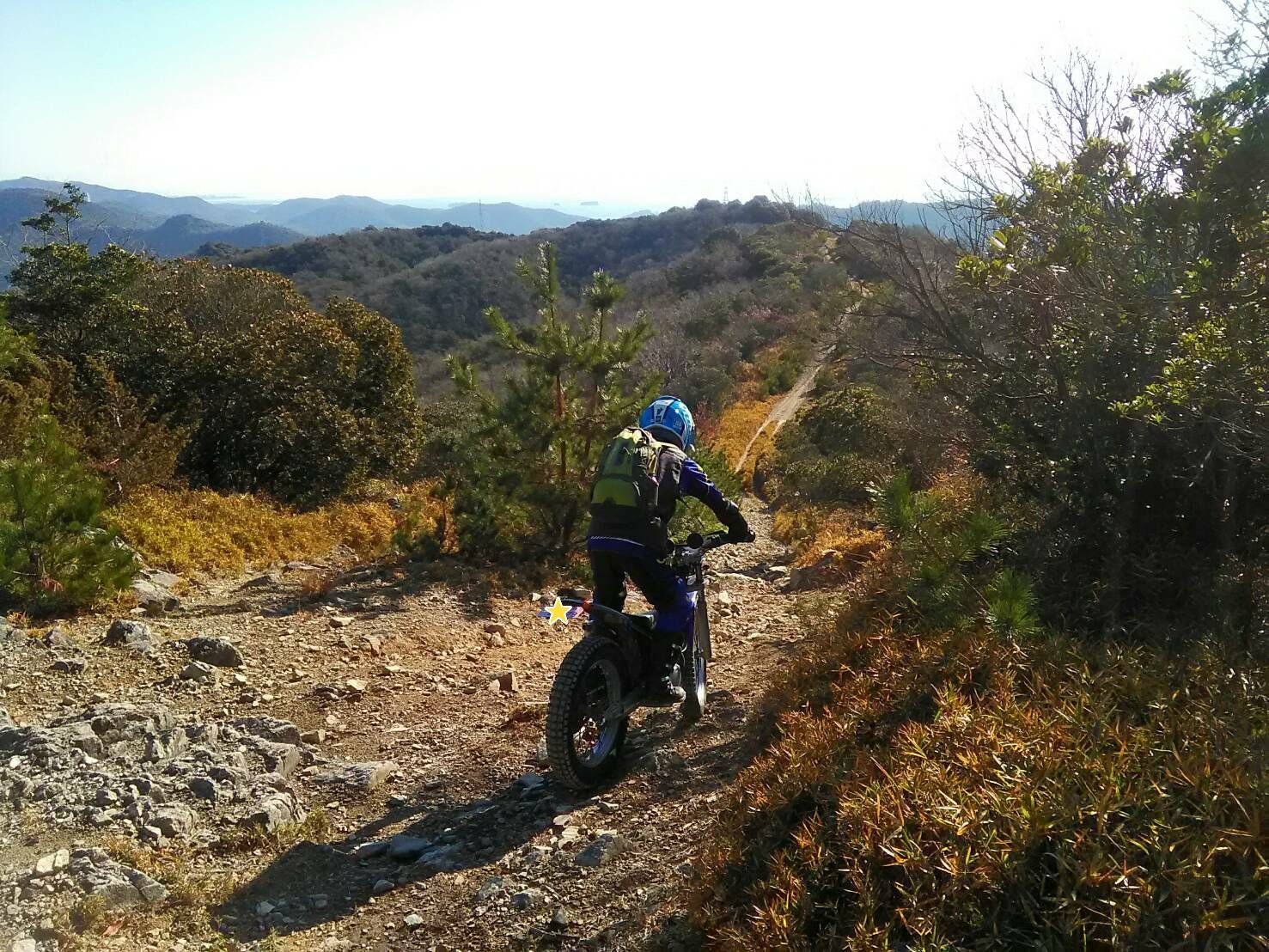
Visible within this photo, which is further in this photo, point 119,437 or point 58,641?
point 119,437

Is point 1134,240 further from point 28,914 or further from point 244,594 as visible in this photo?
point 244,594

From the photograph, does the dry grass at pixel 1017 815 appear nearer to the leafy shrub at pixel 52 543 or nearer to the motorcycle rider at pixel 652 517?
the motorcycle rider at pixel 652 517

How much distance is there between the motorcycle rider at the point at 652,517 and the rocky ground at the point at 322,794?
705 millimetres

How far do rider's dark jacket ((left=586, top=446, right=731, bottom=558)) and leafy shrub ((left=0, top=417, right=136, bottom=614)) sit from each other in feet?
16.0

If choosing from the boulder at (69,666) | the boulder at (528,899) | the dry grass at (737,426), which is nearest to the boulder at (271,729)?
the boulder at (69,666)

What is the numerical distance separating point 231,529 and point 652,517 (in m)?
7.78

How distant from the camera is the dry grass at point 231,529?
9.14 meters

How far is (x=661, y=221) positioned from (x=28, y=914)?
94.6 metres

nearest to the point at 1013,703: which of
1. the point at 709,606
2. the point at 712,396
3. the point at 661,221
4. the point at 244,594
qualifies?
the point at 709,606

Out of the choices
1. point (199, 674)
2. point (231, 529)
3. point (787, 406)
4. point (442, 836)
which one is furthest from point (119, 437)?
point (787, 406)

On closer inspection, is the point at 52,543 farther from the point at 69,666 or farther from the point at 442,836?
the point at 442,836

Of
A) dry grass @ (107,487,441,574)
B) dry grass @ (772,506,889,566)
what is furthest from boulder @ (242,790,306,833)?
dry grass @ (107,487,441,574)

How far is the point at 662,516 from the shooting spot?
170 inches

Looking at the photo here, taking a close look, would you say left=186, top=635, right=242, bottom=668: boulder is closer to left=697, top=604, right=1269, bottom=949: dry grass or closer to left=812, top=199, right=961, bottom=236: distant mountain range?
left=697, top=604, right=1269, bottom=949: dry grass
